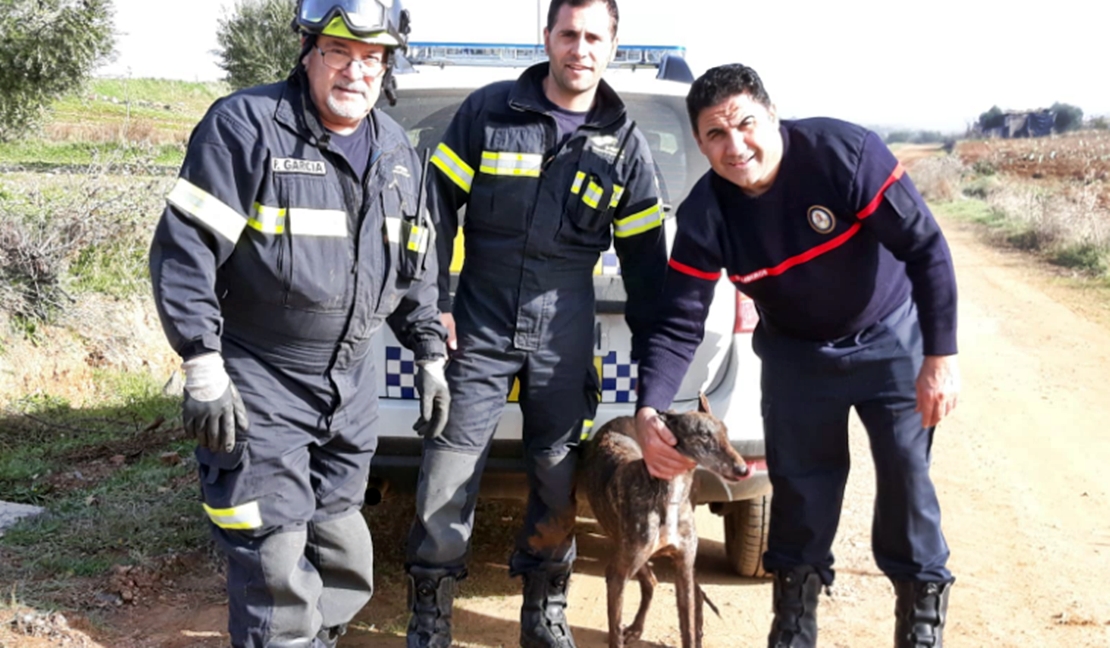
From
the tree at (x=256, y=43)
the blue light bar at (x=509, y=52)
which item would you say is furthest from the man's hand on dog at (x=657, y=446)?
the tree at (x=256, y=43)

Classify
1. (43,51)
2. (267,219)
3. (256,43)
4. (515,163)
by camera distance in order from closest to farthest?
1. (267,219)
2. (515,163)
3. (43,51)
4. (256,43)

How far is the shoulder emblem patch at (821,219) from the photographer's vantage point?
3127mm

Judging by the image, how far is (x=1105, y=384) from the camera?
7.77 m

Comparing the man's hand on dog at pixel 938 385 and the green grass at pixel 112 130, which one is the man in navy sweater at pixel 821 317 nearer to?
the man's hand on dog at pixel 938 385

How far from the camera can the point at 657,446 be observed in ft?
10.8

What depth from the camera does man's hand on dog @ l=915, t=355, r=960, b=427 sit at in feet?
10.1

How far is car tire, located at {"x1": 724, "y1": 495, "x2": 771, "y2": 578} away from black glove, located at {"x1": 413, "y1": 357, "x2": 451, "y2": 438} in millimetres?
1481

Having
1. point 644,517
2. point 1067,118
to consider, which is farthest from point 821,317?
point 1067,118

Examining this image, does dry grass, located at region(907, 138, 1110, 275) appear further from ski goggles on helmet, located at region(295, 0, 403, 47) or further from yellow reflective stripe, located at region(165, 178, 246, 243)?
yellow reflective stripe, located at region(165, 178, 246, 243)

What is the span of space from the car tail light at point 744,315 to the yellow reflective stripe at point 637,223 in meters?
0.51

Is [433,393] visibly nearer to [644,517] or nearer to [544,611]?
[644,517]

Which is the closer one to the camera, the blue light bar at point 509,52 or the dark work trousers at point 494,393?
the dark work trousers at point 494,393

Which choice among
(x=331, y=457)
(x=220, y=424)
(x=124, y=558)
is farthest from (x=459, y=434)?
(x=124, y=558)

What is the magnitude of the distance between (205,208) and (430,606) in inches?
63.3
